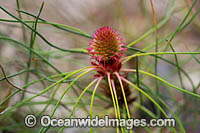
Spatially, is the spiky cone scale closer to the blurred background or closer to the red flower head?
the red flower head

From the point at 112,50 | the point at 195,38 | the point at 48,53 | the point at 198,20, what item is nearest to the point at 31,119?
the point at 48,53

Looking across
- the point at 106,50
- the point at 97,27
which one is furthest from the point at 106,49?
the point at 97,27

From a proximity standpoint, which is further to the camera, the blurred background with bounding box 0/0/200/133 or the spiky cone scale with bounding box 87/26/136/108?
the blurred background with bounding box 0/0/200/133

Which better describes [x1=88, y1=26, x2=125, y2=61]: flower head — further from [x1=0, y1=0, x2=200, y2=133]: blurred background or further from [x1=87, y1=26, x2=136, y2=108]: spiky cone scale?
[x1=0, y1=0, x2=200, y2=133]: blurred background

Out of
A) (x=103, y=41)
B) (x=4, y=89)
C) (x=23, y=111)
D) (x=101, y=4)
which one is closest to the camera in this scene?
(x=103, y=41)

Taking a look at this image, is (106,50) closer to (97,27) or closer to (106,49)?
(106,49)

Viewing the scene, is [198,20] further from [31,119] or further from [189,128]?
[31,119]

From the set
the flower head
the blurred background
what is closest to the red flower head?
the flower head

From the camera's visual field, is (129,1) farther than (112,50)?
Yes

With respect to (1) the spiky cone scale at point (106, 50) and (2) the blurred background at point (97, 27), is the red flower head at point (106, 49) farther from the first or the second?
(2) the blurred background at point (97, 27)

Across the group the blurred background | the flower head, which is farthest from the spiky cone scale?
the blurred background

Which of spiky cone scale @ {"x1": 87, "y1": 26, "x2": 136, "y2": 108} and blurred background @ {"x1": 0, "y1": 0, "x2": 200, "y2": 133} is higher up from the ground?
blurred background @ {"x1": 0, "y1": 0, "x2": 200, "y2": 133}
